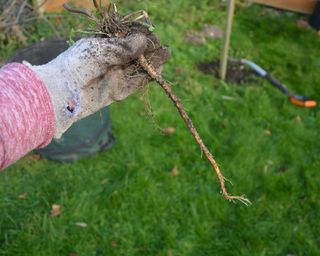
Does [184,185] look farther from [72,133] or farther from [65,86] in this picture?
[65,86]

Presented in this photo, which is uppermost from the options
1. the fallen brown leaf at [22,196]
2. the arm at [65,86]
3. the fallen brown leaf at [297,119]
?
the arm at [65,86]

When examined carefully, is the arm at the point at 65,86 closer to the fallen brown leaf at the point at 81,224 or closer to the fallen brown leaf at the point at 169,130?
the fallen brown leaf at the point at 81,224

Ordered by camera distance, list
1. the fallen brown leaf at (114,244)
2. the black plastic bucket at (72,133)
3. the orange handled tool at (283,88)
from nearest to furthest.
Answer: the fallen brown leaf at (114,244)
the black plastic bucket at (72,133)
the orange handled tool at (283,88)

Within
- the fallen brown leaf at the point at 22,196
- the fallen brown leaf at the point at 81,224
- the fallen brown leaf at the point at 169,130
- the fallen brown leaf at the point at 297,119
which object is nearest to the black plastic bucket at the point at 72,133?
the fallen brown leaf at the point at 22,196

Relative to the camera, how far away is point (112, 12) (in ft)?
6.04

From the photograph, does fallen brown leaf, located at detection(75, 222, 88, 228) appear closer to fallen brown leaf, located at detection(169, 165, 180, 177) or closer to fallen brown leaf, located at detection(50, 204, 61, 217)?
fallen brown leaf, located at detection(50, 204, 61, 217)

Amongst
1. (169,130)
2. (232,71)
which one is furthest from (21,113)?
(232,71)

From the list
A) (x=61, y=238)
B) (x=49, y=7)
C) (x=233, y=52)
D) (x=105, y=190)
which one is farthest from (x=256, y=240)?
(x=49, y=7)

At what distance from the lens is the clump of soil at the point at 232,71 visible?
4031 mm

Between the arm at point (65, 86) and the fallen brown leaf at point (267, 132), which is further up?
the arm at point (65, 86)

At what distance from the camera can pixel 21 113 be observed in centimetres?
149

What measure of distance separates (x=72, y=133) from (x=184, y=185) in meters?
0.96

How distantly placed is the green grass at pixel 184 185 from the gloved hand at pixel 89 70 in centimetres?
86

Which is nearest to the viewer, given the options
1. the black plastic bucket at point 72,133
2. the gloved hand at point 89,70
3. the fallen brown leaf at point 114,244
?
the gloved hand at point 89,70
